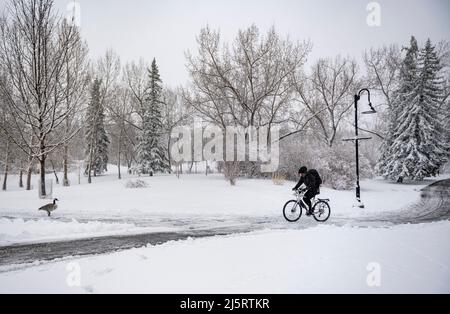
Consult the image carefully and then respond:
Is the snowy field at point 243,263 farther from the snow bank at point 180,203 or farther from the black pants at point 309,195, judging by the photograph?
the snow bank at point 180,203

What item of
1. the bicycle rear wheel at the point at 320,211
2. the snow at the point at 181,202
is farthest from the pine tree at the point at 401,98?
the bicycle rear wheel at the point at 320,211

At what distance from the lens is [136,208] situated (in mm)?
12312

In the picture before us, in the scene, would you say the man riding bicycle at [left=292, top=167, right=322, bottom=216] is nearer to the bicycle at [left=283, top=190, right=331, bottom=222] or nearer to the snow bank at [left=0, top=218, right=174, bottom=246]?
the bicycle at [left=283, top=190, right=331, bottom=222]

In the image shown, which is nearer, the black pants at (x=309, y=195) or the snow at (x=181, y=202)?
the black pants at (x=309, y=195)

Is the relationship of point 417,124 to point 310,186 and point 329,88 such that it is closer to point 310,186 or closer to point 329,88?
point 329,88

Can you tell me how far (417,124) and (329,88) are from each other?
32.9 feet

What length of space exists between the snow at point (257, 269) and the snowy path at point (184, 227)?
88cm

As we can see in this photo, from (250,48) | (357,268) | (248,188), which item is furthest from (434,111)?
(357,268)

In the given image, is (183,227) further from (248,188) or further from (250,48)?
(250,48)

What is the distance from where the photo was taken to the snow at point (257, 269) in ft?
13.6

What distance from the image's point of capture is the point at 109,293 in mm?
4051

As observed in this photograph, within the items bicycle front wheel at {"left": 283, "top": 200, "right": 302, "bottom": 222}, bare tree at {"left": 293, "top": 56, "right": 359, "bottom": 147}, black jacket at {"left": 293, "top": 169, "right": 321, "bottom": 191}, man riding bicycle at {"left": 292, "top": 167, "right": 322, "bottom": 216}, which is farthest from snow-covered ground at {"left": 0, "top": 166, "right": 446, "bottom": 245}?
bare tree at {"left": 293, "top": 56, "right": 359, "bottom": 147}

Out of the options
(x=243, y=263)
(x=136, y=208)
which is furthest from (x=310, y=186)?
(x=136, y=208)
